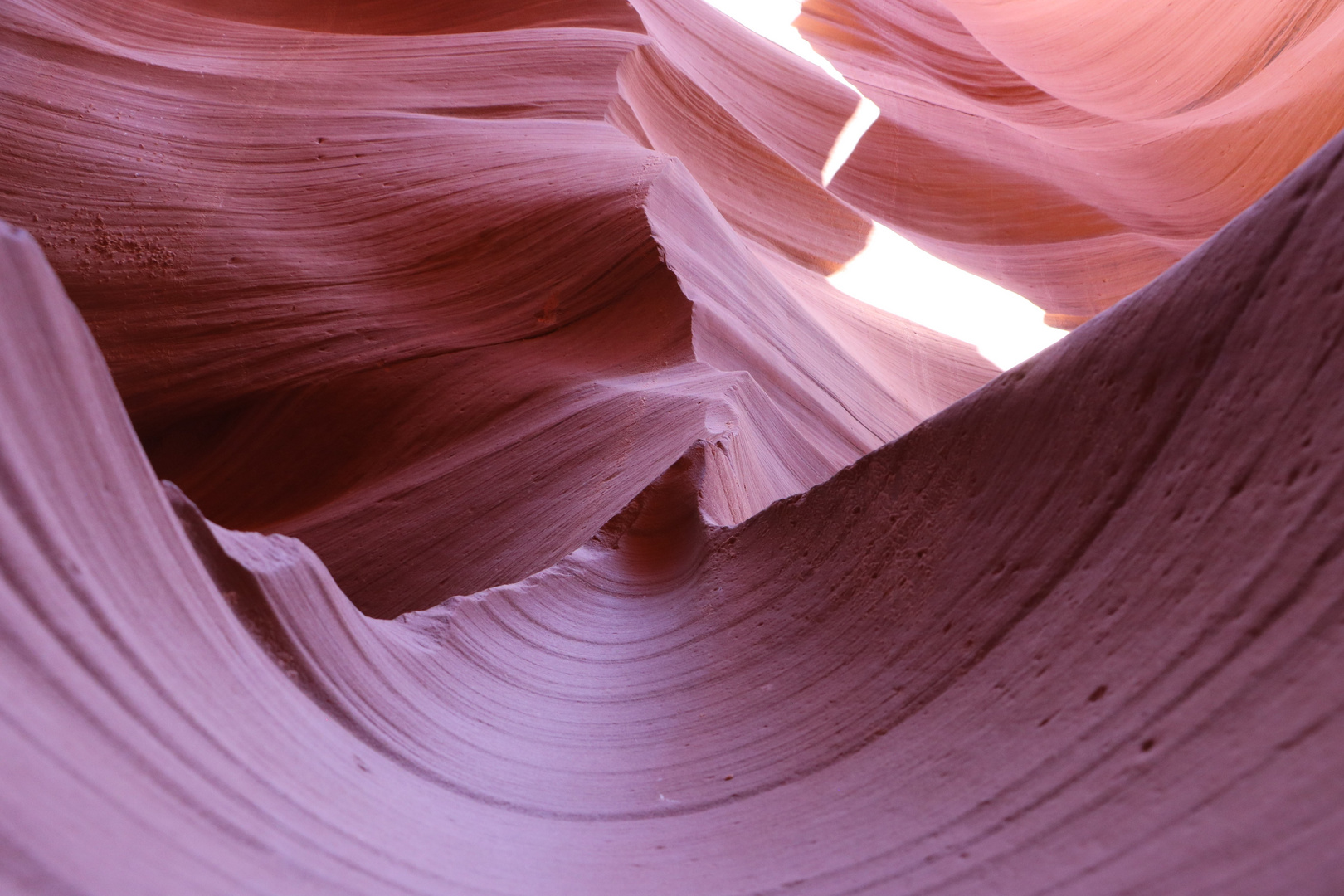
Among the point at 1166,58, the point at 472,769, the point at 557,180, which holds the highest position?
the point at 1166,58

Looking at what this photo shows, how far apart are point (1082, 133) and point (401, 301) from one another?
5.33 meters

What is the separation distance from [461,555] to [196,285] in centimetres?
139

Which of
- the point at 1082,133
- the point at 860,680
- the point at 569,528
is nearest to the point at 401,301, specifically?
the point at 569,528

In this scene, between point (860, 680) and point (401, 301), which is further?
point (401, 301)

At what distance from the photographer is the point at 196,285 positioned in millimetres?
3035

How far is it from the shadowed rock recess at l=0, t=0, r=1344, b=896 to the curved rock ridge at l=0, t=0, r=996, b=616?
16 mm

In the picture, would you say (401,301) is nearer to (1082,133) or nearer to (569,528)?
(569,528)

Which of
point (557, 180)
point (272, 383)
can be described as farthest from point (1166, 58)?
point (272, 383)

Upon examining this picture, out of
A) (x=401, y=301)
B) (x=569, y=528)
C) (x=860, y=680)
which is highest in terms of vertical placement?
(x=401, y=301)

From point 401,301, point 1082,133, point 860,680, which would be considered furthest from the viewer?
point 1082,133

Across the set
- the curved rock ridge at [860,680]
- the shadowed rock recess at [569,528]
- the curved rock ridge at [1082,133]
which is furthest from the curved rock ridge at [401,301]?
the curved rock ridge at [1082,133]

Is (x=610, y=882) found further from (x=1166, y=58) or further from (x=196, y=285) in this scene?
(x=1166, y=58)

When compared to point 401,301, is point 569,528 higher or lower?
lower

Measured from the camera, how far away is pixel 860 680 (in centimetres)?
124
